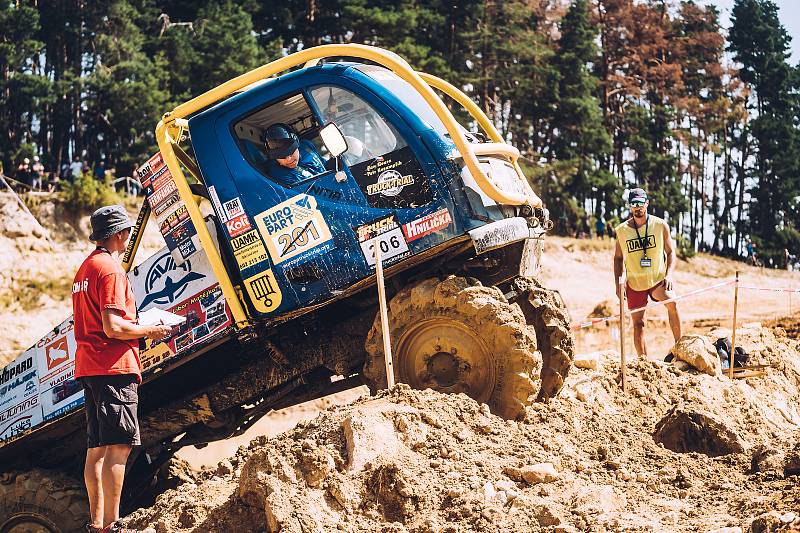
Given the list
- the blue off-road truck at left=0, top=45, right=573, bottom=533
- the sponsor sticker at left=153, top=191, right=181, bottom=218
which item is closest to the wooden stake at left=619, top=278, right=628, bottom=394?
the blue off-road truck at left=0, top=45, right=573, bottom=533

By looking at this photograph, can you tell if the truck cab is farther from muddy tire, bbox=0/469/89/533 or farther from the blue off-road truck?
muddy tire, bbox=0/469/89/533

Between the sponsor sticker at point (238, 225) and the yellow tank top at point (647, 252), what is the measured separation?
14.5ft

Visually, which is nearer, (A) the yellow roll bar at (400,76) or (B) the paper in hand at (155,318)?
(B) the paper in hand at (155,318)

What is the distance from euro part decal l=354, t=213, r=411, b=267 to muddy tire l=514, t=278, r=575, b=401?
3.25 ft

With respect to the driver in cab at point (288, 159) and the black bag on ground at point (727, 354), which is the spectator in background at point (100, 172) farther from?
the driver in cab at point (288, 159)

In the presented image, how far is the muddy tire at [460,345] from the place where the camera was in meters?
6.03

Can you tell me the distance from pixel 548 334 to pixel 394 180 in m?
1.59

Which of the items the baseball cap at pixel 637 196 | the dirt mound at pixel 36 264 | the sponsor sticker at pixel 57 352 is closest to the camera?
the sponsor sticker at pixel 57 352

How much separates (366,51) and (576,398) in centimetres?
300

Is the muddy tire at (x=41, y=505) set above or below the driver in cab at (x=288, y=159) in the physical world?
below

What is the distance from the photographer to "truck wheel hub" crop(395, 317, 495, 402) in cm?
612

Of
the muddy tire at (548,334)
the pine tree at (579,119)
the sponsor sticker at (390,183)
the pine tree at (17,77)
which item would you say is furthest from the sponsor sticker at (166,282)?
the pine tree at (579,119)

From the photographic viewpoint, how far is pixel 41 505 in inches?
269

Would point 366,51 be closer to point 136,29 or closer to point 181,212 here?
point 181,212
